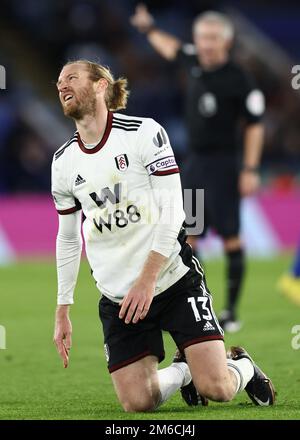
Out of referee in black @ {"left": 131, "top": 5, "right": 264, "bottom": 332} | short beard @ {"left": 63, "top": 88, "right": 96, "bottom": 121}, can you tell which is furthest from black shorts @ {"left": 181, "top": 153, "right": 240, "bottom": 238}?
short beard @ {"left": 63, "top": 88, "right": 96, "bottom": 121}

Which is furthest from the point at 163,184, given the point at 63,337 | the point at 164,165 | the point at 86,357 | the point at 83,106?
the point at 86,357

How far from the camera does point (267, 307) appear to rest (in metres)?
10.2

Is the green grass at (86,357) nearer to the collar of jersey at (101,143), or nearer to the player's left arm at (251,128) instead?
the player's left arm at (251,128)

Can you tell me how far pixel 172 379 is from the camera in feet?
18.8

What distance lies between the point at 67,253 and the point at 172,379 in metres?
0.87

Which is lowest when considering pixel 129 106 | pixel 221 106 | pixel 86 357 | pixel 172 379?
pixel 129 106

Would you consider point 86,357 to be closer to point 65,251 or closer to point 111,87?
point 65,251

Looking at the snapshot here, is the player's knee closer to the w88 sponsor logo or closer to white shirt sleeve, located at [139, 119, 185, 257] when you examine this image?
white shirt sleeve, located at [139, 119, 185, 257]

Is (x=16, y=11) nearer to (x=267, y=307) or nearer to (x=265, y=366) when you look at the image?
(x=267, y=307)

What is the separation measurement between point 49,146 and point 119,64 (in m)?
2.43

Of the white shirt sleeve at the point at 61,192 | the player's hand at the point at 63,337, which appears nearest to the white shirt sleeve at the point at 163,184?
the white shirt sleeve at the point at 61,192

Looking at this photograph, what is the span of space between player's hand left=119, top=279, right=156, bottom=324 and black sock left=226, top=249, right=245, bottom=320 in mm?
3806

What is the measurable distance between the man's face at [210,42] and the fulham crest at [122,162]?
3.61 meters
